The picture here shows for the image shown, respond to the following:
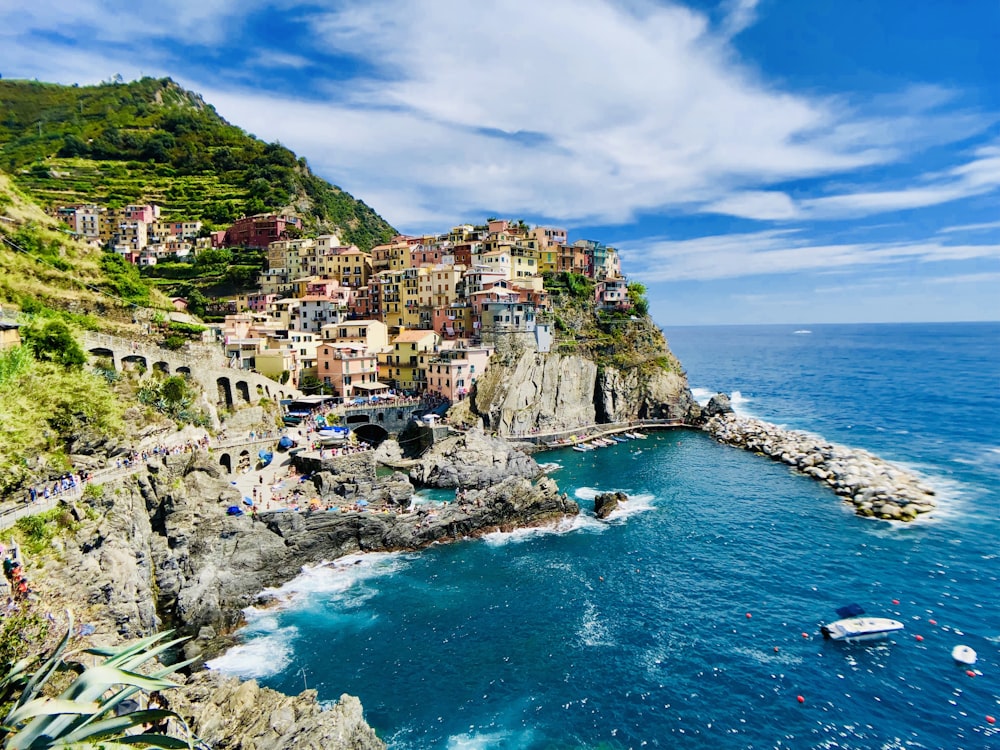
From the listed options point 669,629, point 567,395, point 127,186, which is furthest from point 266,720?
point 127,186

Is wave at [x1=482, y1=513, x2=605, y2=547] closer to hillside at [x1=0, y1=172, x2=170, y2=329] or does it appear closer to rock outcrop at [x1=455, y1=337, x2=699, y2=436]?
rock outcrop at [x1=455, y1=337, x2=699, y2=436]

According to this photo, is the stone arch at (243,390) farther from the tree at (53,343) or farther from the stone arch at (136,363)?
the tree at (53,343)

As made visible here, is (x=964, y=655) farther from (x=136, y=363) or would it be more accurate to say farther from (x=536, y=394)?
(x=136, y=363)

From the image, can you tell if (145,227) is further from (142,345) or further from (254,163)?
(142,345)

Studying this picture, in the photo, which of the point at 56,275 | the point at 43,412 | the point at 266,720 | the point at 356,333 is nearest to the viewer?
the point at 266,720

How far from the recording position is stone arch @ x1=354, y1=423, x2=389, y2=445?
63375 mm

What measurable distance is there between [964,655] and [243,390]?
5920 cm

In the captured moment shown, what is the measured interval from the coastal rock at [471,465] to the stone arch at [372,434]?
28.3 feet

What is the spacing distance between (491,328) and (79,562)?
5257cm

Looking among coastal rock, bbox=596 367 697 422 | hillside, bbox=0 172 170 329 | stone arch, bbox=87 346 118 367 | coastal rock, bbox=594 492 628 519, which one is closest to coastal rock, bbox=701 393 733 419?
coastal rock, bbox=596 367 697 422

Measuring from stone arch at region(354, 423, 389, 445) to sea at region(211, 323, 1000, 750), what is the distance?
16338 mm

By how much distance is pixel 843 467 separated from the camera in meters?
55.1

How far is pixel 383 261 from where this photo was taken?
3674 inches

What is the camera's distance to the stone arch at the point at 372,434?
63.4 m
